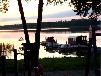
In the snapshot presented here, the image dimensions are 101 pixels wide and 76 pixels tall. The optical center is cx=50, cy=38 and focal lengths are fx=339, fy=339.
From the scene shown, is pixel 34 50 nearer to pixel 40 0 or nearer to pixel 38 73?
pixel 40 0

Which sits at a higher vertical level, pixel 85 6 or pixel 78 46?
pixel 85 6

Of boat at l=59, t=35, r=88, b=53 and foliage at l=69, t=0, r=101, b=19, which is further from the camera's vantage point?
boat at l=59, t=35, r=88, b=53

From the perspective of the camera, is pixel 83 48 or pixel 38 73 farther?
pixel 83 48

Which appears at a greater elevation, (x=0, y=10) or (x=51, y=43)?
(x=0, y=10)

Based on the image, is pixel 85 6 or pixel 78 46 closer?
pixel 85 6

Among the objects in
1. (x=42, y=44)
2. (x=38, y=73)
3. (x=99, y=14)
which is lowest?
(x=42, y=44)

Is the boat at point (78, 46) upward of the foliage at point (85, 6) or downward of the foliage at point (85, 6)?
downward

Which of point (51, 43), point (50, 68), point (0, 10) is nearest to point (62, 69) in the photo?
point (50, 68)

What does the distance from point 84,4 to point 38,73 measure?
49.8ft

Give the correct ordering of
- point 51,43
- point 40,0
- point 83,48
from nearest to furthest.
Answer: point 40,0, point 83,48, point 51,43

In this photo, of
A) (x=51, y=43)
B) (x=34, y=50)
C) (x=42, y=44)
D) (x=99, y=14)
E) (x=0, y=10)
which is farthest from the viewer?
(x=42, y=44)

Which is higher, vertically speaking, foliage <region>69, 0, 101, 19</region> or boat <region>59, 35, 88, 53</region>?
foliage <region>69, 0, 101, 19</region>

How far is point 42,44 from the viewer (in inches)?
3418

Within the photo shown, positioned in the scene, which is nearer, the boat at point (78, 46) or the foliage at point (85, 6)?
the foliage at point (85, 6)
